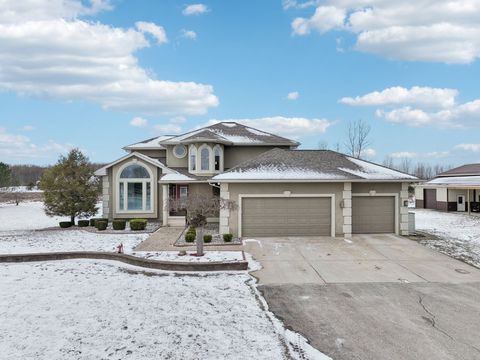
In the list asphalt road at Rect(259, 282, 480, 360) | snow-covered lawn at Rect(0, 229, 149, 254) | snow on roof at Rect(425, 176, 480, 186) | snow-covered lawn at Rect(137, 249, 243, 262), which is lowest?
asphalt road at Rect(259, 282, 480, 360)

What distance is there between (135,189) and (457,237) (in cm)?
1694

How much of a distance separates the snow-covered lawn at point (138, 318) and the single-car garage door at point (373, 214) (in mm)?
8543

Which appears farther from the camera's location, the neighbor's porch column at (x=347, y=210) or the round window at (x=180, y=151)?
the round window at (x=180, y=151)

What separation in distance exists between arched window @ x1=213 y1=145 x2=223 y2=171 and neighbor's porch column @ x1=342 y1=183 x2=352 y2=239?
7978 millimetres

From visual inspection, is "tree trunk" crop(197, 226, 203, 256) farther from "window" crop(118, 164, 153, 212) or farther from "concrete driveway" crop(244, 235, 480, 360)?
"window" crop(118, 164, 153, 212)

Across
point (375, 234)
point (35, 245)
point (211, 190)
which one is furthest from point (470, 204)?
point (35, 245)

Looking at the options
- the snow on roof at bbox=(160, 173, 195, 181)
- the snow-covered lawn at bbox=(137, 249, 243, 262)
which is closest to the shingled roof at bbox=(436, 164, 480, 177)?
the snow on roof at bbox=(160, 173, 195, 181)

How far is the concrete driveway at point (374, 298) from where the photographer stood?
5719 mm

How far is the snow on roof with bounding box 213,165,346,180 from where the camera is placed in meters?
15.1

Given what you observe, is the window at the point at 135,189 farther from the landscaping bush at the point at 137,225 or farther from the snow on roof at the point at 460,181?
the snow on roof at the point at 460,181

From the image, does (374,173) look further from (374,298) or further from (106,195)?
(106,195)

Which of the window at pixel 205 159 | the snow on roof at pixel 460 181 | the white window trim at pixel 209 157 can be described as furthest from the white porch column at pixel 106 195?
the snow on roof at pixel 460 181

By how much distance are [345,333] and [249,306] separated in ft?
6.62

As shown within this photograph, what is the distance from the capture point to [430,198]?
32.4m
